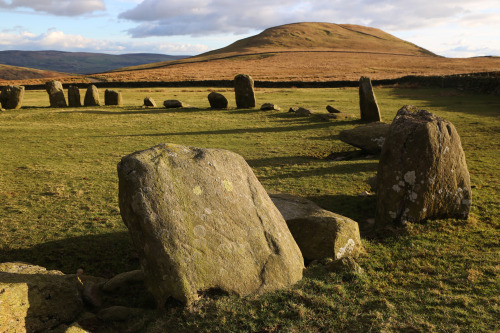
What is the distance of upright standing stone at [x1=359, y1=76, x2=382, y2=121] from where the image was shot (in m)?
24.2

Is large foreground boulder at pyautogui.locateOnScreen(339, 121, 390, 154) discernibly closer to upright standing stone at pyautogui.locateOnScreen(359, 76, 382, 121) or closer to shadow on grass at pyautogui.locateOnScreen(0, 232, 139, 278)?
upright standing stone at pyautogui.locateOnScreen(359, 76, 382, 121)

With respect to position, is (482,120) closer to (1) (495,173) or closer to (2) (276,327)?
(1) (495,173)

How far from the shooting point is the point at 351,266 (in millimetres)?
6688

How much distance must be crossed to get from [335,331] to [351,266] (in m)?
1.71

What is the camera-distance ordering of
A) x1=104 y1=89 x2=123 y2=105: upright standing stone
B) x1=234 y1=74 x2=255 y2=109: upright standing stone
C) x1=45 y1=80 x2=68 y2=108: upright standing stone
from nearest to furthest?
x1=234 y1=74 x2=255 y2=109: upright standing stone < x1=45 y1=80 x2=68 y2=108: upright standing stone < x1=104 y1=89 x2=123 y2=105: upright standing stone

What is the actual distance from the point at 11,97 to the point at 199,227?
30532 millimetres

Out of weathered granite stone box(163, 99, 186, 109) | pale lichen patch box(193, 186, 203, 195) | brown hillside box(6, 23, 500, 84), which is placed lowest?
pale lichen patch box(193, 186, 203, 195)

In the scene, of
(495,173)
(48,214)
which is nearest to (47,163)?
(48,214)

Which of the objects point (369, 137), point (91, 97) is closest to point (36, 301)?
point (369, 137)

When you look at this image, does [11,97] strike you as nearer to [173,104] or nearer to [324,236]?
[173,104]

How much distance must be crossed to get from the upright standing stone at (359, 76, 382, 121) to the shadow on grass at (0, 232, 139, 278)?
19027 mm

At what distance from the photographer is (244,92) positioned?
3092 centimetres

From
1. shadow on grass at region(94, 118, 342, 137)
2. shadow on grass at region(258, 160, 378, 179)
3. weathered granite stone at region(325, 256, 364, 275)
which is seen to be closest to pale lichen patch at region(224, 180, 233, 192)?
weathered granite stone at region(325, 256, 364, 275)

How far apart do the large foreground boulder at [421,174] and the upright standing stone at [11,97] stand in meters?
30.1
